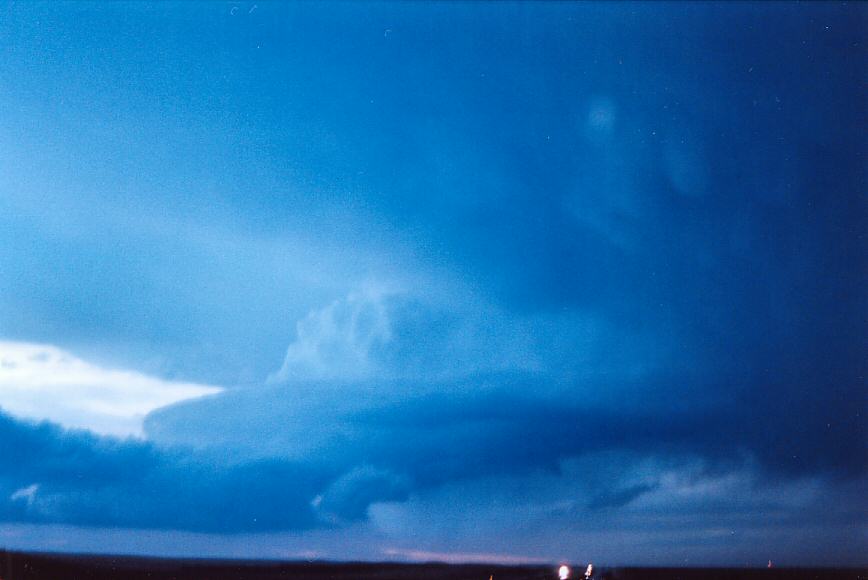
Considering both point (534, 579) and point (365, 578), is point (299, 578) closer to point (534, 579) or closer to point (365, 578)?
point (365, 578)

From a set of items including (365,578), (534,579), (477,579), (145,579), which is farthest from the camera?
(365,578)

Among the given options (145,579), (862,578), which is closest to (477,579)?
(145,579)

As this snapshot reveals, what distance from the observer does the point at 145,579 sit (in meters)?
123

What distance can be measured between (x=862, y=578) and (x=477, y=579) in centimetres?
6040

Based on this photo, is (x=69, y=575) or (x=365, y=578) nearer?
(x=69, y=575)

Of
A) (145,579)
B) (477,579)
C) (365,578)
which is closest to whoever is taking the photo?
(477,579)

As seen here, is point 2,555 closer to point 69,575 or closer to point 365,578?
point 69,575

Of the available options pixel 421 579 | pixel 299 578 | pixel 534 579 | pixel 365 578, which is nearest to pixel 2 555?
pixel 299 578

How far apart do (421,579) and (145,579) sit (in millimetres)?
41865

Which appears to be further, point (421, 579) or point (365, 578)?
point (365, 578)

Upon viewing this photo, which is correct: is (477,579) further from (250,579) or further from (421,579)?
(250,579)

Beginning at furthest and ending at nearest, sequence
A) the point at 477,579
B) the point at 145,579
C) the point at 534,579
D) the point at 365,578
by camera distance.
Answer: the point at 365,578 < the point at 145,579 < the point at 477,579 < the point at 534,579

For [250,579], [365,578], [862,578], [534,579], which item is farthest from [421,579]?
[862,578]

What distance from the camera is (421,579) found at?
427 feet
